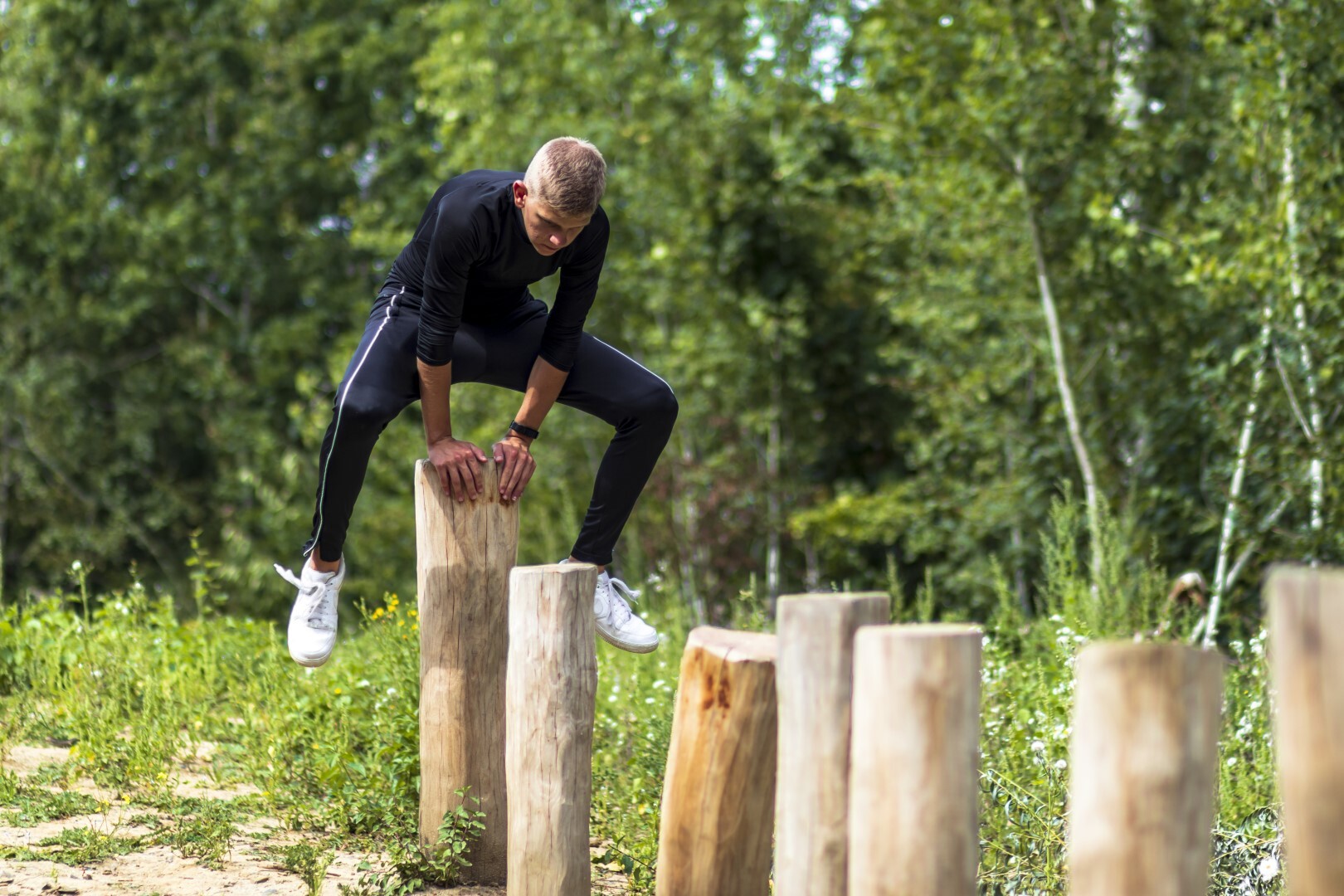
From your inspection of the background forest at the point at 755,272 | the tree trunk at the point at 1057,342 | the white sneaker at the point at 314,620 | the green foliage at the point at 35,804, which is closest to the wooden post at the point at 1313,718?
the white sneaker at the point at 314,620

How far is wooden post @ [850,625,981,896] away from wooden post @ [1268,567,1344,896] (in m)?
0.63

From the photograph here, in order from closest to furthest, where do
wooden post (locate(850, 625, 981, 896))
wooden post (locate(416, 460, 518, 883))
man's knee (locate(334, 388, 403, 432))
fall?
wooden post (locate(850, 625, 981, 896)) → wooden post (locate(416, 460, 518, 883)) → man's knee (locate(334, 388, 403, 432))

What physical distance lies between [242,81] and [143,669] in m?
13.1

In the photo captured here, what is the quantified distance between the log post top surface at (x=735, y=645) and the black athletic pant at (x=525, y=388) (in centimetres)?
116

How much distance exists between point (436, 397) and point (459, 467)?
0.35 meters

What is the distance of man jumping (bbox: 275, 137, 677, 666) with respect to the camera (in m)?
3.65

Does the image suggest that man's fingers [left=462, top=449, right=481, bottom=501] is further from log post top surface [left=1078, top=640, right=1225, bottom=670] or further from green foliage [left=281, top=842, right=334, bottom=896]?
log post top surface [left=1078, top=640, right=1225, bottom=670]

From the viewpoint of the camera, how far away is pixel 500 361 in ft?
13.6

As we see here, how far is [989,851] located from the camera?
3.74 metres

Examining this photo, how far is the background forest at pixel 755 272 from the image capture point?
7.30 meters

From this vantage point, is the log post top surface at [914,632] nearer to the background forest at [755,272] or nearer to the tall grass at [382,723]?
the tall grass at [382,723]

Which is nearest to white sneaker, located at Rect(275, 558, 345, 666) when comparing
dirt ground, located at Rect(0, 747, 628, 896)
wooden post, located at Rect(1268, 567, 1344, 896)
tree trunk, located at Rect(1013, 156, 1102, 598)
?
dirt ground, located at Rect(0, 747, 628, 896)

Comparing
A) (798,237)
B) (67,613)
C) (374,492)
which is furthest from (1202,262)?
(374,492)

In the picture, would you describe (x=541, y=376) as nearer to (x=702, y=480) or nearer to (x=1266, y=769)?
(x=1266, y=769)
